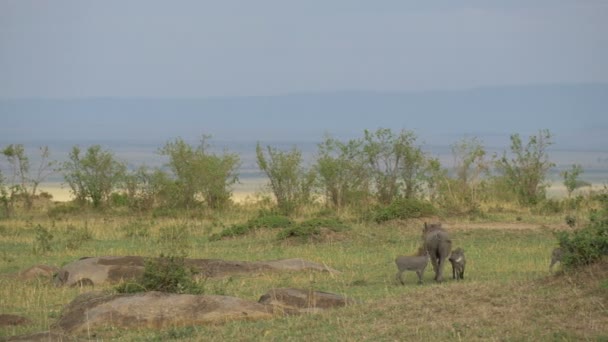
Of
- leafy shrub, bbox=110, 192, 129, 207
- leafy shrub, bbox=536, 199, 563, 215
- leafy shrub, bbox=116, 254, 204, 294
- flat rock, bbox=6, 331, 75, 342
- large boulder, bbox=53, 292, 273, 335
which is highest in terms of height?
leafy shrub, bbox=110, 192, 129, 207

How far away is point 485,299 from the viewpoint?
11.8m

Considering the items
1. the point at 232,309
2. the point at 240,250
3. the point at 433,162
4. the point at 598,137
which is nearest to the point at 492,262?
the point at 240,250

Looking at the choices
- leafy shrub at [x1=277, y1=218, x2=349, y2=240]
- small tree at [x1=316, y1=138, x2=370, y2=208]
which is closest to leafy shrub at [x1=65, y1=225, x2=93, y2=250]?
leafy shrub at [x1=277, y1=218, x2=349, y2=240]

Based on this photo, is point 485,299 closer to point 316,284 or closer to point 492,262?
point 316,284

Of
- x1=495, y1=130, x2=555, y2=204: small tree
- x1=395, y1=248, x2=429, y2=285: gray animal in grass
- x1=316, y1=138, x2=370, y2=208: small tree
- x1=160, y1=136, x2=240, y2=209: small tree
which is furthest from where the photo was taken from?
x1=160, y1=136, x2=240, y2=209: small tree

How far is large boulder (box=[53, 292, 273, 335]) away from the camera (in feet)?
40.8

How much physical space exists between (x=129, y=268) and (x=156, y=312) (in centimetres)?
540

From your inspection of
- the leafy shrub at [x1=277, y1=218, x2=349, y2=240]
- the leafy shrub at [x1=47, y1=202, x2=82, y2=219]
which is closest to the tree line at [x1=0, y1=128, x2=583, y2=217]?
the leafy shrub at [x1=47, y1=202, x2=82, y2=219]

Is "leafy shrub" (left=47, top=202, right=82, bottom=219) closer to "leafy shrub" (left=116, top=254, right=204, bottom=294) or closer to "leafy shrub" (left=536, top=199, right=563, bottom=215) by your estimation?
"leafy shrub" (left=536, top=199, right=563, bottom=215)

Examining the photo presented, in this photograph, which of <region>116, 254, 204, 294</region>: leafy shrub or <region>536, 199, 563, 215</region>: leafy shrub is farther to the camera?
<region>536, 199, 563, 215</region>: leafy shrub

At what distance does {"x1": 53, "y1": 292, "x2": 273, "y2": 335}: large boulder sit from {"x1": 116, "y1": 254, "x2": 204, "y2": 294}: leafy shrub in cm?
128

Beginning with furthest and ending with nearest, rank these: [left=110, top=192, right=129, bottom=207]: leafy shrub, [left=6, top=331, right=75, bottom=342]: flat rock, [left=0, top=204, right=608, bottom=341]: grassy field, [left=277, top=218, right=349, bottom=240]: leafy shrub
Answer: [left=110, top=192, right=129, bottom=207]: leafy shrub
[left=277, top=218, right=349, bottom=240]: leafy shrub
[left=6, top=331, right=75, bottom=342]: flat rock
[left=0, top=204, right=608, bottom=341]: grassy field

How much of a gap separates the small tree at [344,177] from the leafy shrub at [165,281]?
1708cm

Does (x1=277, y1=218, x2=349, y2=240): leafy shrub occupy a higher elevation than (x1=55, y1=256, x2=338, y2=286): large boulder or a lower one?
higher
